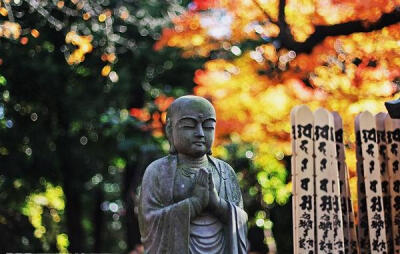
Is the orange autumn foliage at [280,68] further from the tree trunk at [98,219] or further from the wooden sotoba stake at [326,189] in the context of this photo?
the tree trunk at [98,219]

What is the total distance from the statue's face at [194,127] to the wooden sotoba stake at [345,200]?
3984mm

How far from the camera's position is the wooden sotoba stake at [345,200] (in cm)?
925

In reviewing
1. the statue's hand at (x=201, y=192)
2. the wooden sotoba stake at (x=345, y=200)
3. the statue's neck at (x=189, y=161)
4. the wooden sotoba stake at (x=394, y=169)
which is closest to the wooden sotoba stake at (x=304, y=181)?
the wooden sotoba stake at (x=345, y=200)

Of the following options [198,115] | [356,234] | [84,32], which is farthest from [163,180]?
[84,32]

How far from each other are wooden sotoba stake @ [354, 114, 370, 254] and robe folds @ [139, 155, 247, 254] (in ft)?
12.5

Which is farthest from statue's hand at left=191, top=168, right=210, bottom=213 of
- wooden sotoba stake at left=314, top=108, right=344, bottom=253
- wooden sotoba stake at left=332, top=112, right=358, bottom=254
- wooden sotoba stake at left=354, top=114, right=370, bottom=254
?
wooden sotoba stake at left=354, top=114, right=370, bottom=254

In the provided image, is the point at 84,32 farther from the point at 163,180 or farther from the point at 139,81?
the point at 163,180

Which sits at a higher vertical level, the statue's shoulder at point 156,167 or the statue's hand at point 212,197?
the statue's shoulder at point 156,167

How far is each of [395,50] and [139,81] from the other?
7.84 metres

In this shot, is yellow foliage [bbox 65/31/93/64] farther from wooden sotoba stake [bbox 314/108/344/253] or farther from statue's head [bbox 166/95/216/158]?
statue's head [bbox 166/95/216/158]

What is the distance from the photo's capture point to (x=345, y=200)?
930cm

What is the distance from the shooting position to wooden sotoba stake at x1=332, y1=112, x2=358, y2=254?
9.25 metres

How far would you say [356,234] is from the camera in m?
9.41

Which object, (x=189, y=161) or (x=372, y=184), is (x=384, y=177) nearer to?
(x=372, y=184)
